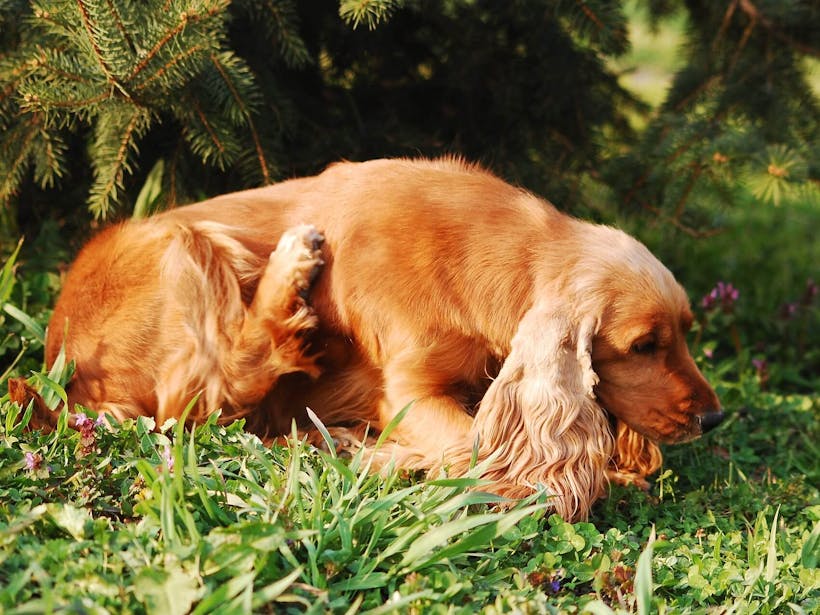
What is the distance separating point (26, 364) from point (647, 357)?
2.17 meters

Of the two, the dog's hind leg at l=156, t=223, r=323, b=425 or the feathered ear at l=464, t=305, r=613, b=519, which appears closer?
the feathered ear at l=464, t=305, r=613, b=519

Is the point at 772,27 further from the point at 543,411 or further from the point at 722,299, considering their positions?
the point at 543,411

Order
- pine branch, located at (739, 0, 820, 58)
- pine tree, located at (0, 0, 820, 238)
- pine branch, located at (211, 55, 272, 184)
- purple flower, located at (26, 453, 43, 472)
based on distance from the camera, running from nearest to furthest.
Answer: purple flower, located at (26, 453, 43, 472)
pine tree, located at (0, 0, 820, 238)
pine branch, located at (211, 55, 272, 184)
pine branch, located at (739, 0, 820, 58)

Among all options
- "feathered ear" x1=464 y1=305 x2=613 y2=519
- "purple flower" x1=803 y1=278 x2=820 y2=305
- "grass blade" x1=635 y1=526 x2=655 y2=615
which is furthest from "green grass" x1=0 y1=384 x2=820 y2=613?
"purple flower" x1=803 y1=278 x2=820 y2=305

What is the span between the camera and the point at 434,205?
3.13 metres

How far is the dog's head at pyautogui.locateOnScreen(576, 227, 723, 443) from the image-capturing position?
9.95ft

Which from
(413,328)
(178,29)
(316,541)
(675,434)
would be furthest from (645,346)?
(178,29)

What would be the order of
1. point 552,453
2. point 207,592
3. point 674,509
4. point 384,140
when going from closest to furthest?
1. point 207,592
2. point 552,453
3. point 674,509
4. point 384,140

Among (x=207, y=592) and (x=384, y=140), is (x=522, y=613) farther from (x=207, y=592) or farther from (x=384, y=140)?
(x=384, y=140)

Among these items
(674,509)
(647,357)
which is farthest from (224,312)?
(674,509)

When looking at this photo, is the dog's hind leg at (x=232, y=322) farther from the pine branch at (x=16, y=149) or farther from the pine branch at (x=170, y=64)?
the pine branch at (x=16, y=149)

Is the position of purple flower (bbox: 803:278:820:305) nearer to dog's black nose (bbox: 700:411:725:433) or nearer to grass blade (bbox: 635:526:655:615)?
dog's black nose (bbox: 700:411:725:433)

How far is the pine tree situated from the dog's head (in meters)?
0.89

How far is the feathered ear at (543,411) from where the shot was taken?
2.93 meters
